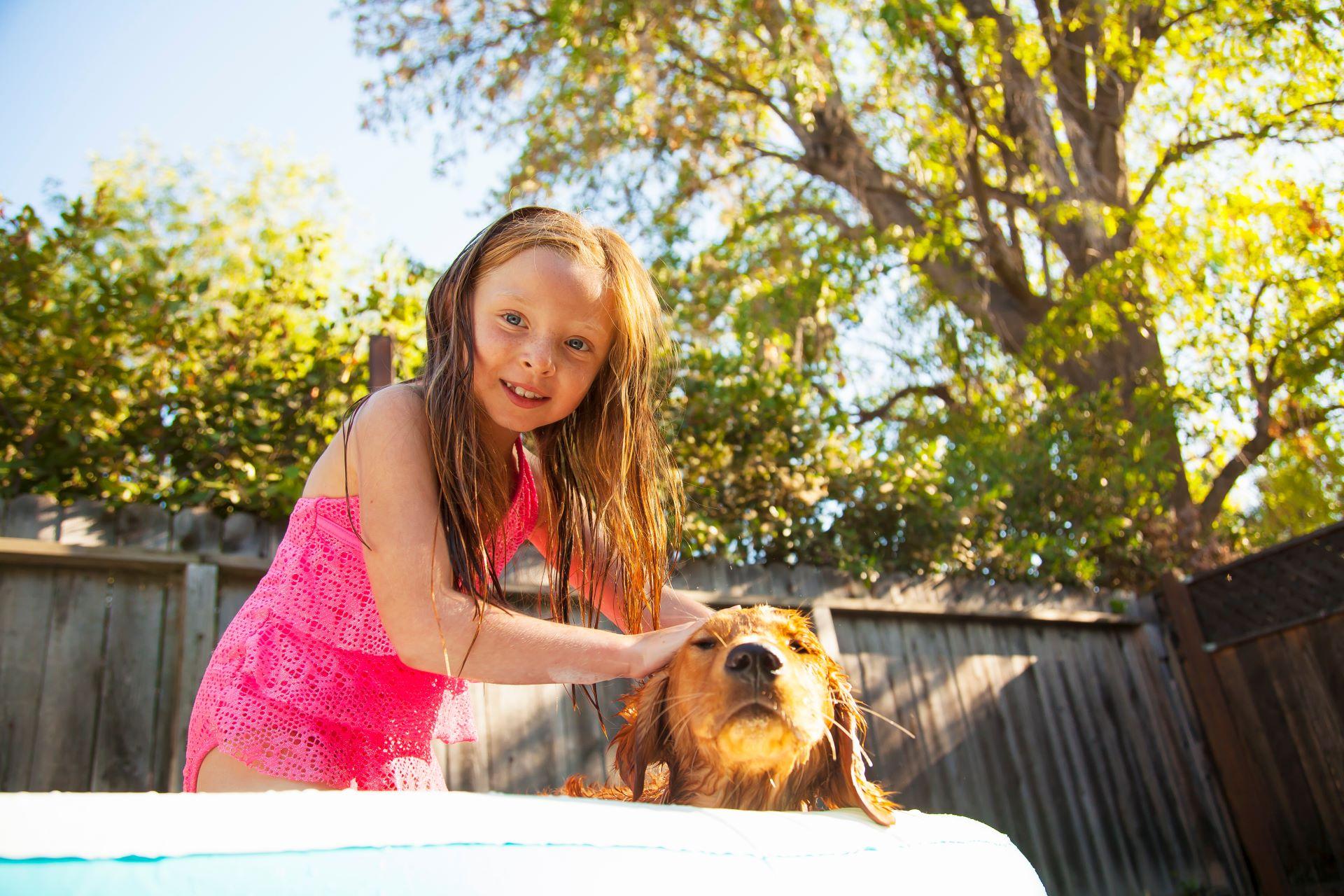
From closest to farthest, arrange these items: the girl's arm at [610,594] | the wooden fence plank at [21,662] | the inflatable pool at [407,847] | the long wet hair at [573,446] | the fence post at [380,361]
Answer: the inflatable pool at [407,847] → the long wet hair at [573,446] → the girl's arm at [610,594] → the wooden fence plank at [21,662] → the fence post at [380,361]

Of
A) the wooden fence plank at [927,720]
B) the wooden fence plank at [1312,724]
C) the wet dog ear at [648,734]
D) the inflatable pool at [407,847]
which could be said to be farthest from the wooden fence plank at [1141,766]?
the inflatable pool at [407,847]

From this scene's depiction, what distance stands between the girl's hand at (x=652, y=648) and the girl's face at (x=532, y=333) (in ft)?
1.36

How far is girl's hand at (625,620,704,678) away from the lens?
1.48m

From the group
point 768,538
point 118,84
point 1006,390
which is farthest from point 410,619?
point 1006,390

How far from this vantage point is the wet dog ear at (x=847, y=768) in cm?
151

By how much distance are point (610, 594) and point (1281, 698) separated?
538cm

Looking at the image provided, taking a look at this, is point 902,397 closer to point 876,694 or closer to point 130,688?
point 876,694

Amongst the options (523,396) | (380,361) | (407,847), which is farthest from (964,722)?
(407,847)

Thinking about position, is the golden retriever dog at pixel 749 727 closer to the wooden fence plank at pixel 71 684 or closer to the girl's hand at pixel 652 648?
the girl's hand at pixel 652 648

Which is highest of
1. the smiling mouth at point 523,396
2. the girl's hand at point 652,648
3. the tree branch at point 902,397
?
the tree branch at point 902,397

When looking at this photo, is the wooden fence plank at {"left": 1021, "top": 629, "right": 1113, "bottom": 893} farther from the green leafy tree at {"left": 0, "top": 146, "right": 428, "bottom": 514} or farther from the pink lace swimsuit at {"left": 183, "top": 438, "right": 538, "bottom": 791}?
the pink lace swimsuit at {"left": 183, "top": 438, "right": 538, "bottom": 791}

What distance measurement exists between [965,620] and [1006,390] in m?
3.20

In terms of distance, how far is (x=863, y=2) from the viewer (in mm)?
8227

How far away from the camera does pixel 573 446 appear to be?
1888 mm
